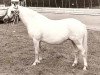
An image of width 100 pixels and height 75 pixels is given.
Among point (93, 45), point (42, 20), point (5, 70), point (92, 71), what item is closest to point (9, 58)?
point (5, 70)

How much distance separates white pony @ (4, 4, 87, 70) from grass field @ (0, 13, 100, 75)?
0.35 m

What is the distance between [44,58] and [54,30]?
1205 millimetres

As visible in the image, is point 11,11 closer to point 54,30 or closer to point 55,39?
point 54,30

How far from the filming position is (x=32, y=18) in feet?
20.7

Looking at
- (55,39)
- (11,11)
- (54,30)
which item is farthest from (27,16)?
(55,39)

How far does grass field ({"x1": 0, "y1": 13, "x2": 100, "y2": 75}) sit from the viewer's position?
6043mm

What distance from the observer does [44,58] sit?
7102mm

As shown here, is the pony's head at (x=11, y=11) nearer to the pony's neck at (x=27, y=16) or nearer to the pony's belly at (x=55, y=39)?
the pony's neck at (x=27, y=16)

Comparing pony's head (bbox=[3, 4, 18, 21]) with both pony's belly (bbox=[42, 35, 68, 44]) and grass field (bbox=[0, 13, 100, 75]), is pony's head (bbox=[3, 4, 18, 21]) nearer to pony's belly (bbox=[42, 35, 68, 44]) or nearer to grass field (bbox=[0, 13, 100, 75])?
pony's belly (bbox=[42, 35, 68, 44])

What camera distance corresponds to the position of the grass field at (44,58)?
6.04m

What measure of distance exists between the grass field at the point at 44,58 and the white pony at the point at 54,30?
1.14 ft

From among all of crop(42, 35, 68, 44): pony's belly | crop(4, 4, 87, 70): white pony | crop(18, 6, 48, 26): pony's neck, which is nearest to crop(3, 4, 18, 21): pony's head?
crop(4, 4, 87, 70): white pony

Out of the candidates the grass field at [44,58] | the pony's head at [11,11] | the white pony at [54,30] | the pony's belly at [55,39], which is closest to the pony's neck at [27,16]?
the white pony at [54,30]

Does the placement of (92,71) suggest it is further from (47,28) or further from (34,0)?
(34,0)
